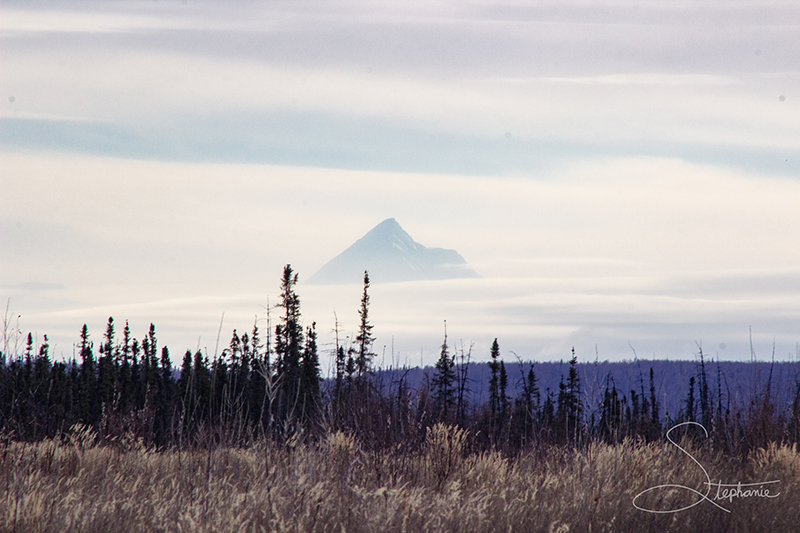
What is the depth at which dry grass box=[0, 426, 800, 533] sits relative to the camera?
662 centimetres

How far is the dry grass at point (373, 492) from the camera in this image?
662cm

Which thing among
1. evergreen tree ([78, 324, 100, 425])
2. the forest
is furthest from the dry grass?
evergreen tree ([78, 324, 100, 425])

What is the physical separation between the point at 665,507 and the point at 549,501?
1571 mm

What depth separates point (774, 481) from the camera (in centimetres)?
999

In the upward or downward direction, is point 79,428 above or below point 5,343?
below

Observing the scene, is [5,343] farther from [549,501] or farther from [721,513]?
[721,513]

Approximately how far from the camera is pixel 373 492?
25.3 ft

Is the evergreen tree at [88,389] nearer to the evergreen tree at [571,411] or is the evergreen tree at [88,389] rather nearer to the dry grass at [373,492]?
the evergreen tree at [571,411]

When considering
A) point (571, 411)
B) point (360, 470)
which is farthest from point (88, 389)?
point (360, 470)

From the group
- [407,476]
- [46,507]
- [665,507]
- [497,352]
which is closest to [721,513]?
[665,507]
